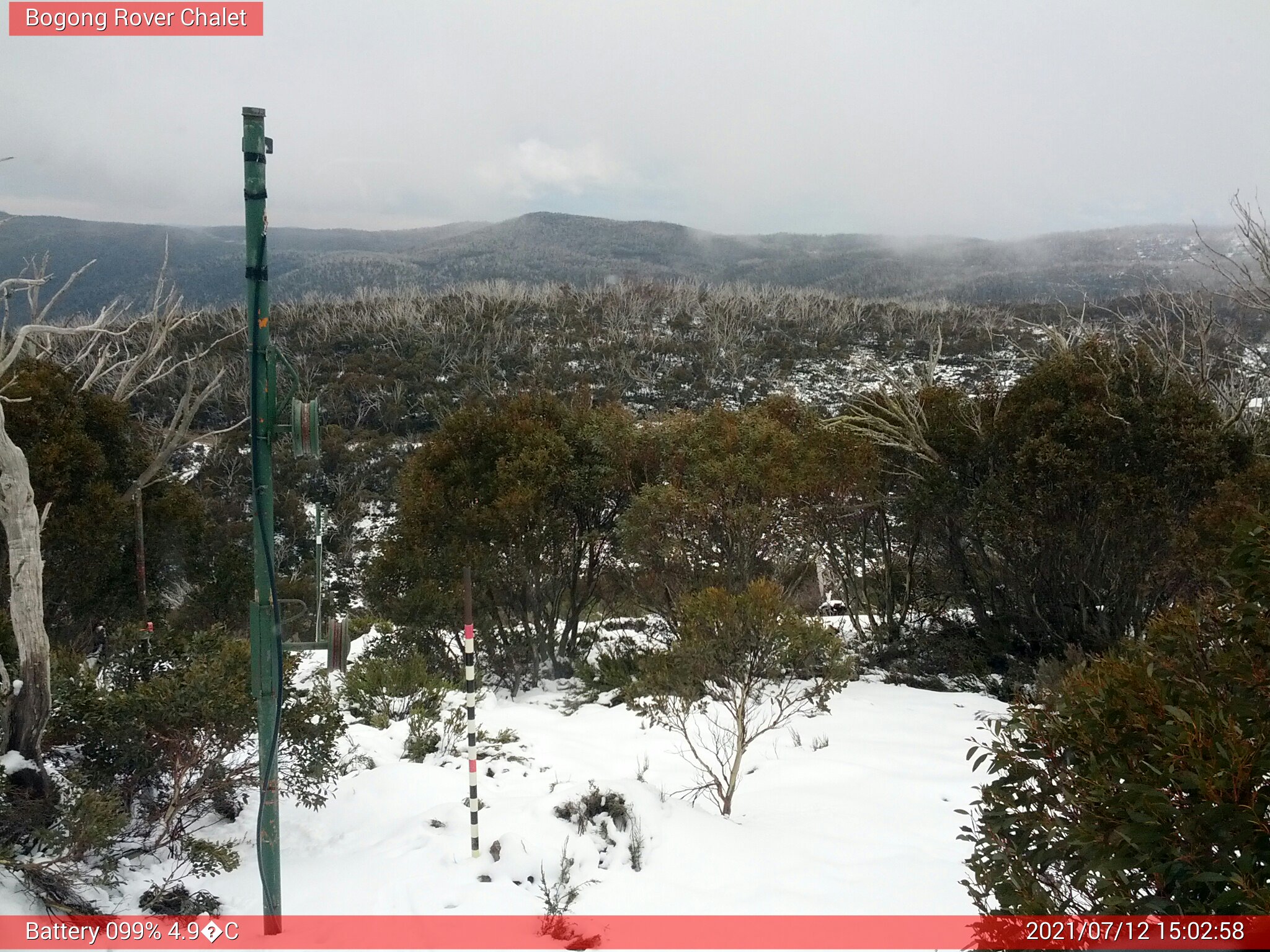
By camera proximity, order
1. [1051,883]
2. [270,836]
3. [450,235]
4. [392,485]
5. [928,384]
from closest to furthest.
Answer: [1051,883], [270,836], [928,384], [392,485], [450,235]

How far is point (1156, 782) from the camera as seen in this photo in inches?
85.9

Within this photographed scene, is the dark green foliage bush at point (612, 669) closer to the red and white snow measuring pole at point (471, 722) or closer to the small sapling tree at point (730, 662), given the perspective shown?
the small sapling tree at point (730, 662)

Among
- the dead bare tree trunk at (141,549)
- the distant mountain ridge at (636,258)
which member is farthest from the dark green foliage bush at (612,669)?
the distant mountain ridge at (636,258)

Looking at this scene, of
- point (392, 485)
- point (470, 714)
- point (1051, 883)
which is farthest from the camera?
point (392, 485)

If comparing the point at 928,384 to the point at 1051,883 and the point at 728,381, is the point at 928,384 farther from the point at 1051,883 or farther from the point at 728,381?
the point at 728,381

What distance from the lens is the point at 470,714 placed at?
5012 mm

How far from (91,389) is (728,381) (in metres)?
31.8

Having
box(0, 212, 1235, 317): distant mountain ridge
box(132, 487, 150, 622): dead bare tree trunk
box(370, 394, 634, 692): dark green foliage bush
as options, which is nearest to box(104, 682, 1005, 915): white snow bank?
box(370, 394, 634, 692): dark green foliage bush

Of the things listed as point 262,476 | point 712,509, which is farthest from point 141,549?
point 262,476

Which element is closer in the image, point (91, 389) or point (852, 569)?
point (91, 389)

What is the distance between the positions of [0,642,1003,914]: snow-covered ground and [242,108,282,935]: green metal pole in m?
0.94

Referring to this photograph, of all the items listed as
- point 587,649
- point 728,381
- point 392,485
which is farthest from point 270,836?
point 728,381

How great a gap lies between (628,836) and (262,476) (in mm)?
3278

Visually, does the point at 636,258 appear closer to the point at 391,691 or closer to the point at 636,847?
the point at 391,691
